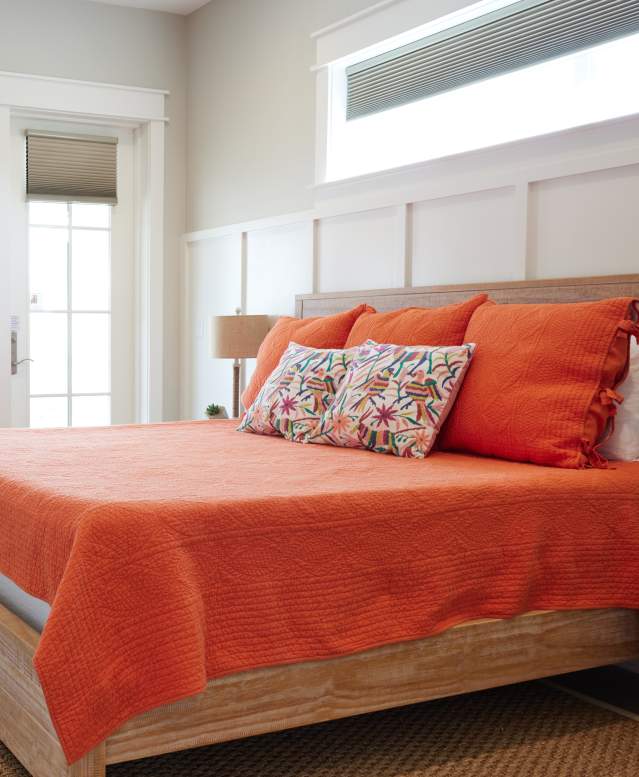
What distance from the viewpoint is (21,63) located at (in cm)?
498

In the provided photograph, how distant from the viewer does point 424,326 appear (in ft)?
10.3

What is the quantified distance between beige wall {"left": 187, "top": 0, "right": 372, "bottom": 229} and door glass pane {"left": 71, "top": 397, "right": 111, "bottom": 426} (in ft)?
3.53

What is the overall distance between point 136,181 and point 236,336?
4.69ft

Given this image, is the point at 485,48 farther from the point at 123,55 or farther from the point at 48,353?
the point at 48,353

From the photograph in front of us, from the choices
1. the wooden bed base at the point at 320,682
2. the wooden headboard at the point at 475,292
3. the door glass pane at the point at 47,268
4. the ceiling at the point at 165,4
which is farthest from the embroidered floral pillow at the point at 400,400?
the ceiling at the point at 165,4

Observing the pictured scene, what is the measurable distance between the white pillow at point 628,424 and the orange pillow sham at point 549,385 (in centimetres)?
5

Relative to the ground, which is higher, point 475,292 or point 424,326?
point 475,292

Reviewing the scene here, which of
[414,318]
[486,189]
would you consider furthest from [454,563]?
[486,189]

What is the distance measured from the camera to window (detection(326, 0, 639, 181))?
3047 millimetres

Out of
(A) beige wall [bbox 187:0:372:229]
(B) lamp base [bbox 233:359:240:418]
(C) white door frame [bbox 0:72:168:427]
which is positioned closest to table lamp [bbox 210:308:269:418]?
(B) lamp base [bbox 233:359:240:418]

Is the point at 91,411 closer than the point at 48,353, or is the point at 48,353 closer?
the point at 48,353

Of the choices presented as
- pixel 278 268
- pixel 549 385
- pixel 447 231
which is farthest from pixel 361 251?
pixel 549 385

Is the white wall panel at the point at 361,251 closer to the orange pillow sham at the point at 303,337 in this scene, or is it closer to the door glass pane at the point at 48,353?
the orange pillow sham at the point at 303,337

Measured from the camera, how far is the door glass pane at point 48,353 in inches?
206
